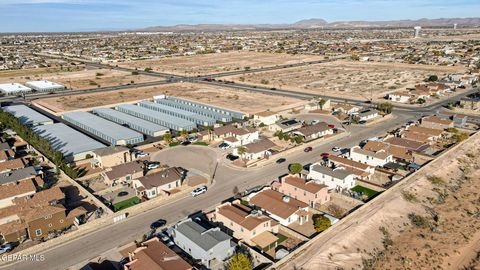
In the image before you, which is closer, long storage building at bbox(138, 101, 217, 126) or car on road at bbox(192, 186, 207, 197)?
car on road at bbox(192, 186, 207, 197)

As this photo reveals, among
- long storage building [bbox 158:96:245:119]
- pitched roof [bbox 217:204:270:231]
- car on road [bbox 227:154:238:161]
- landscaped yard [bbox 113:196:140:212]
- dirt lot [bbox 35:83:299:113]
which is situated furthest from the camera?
dirt lot [bbox 35:83:299:113]

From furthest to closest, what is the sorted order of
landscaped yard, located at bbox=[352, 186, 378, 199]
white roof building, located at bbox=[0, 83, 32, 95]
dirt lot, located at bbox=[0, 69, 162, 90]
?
dirt lot, located at bbox=[0, 69, 162, 90]
white roof building, located at bbox=[0, 83, 32, 95]
landscaped yard, located at bbox=[352, 186, 378, 199]

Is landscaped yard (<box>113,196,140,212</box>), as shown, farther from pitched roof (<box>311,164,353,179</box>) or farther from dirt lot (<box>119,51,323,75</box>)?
dirt lot (<box>119,51,323,75</box>)

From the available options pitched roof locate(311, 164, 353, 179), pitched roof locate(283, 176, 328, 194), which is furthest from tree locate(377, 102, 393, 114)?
pitched roof locate(283, 176, 328, 194)

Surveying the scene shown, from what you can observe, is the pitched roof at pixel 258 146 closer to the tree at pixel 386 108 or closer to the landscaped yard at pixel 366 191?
the landscaped yard at pixel 366 191

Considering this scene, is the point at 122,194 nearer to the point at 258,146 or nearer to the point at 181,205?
the point at 181,205

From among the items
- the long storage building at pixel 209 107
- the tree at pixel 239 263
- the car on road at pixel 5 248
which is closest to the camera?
the tree at pixel 239 263

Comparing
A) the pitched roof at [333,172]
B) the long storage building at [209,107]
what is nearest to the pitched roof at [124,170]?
the pitched roof at [333,172]
